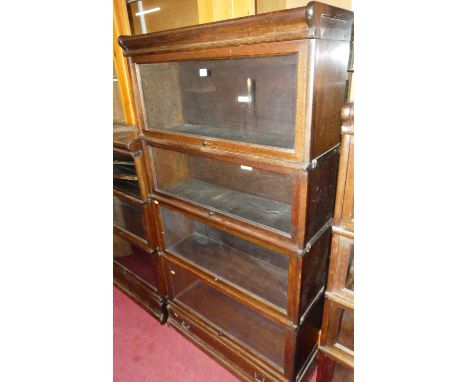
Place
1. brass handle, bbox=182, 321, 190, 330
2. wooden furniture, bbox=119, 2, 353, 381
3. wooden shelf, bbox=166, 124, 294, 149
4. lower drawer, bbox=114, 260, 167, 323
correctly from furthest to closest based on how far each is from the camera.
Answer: lower drawer, bbox=114, 260, 167, 323 < brass handle, bbox=182, 321, 190, 330 < wooden shelf, bbox=166, 124, 294, 149 < wooden furniture, bbox=119, 2, 353, 381

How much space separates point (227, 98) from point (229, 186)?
0.49 m

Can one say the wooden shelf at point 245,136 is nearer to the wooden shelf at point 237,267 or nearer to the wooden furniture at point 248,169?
the wooden furniture at point 248,169

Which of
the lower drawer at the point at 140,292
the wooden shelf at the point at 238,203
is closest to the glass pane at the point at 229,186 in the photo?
the wooden shelf at the point at 238,203

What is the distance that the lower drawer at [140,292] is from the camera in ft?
6.63

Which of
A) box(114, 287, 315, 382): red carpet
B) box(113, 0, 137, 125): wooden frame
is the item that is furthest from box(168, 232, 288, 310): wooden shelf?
box(113, 0, 137, 125): wooden frame

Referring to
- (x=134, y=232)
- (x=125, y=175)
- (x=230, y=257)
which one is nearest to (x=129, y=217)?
(x=134, y=232)

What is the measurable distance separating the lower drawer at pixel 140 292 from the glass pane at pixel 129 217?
1.28 feet

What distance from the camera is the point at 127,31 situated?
5.67ft

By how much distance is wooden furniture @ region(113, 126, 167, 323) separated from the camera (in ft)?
5.37

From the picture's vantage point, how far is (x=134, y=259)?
86.0 inches

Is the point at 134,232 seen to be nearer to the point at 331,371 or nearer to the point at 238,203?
the point at 238,203

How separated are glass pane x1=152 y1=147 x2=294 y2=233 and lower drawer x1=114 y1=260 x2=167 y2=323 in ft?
2.90

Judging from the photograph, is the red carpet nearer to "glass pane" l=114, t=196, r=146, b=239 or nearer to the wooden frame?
"glass pane" l=114, t=196, r=146, b=239
